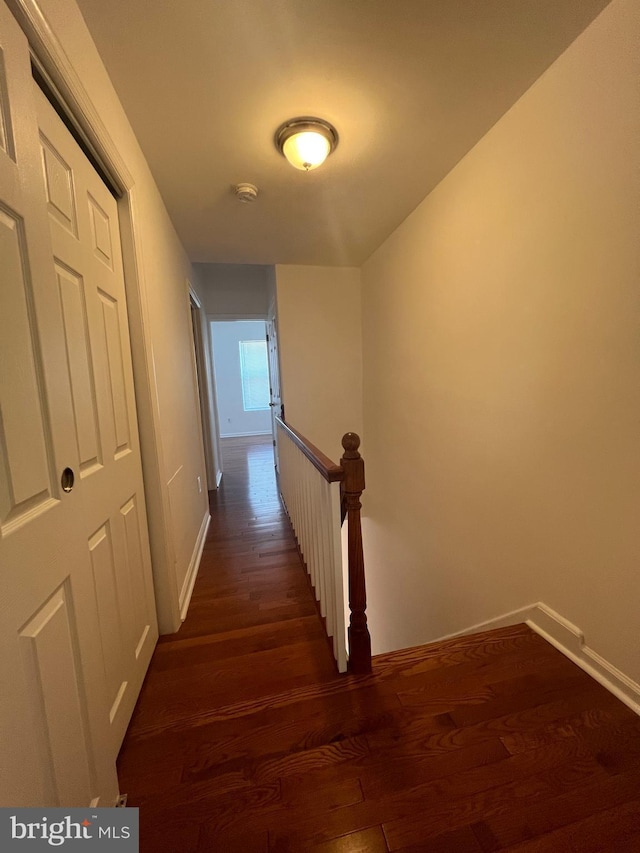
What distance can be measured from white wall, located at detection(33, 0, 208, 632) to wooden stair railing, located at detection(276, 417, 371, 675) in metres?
0.87

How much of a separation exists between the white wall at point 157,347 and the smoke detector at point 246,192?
0.46m

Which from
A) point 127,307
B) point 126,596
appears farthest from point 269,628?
point 127,307

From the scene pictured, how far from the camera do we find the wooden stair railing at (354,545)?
1.25 meters

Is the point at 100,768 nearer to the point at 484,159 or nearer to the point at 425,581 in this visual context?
the point at 425,581

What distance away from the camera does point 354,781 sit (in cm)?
95

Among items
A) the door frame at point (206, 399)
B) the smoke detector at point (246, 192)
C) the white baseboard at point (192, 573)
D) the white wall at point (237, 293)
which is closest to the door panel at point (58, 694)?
the white baseboard at point (192, 573)

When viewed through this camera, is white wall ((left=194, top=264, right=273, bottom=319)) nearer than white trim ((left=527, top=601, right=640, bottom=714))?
No

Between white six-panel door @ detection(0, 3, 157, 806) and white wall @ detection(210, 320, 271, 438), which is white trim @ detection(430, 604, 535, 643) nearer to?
white six-panel door @ detection(0, 3, 157, 806)

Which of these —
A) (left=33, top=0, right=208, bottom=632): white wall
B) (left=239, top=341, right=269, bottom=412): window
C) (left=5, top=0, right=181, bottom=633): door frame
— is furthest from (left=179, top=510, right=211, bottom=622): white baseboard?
(left=239, top=341, right=269, bottom=412): window

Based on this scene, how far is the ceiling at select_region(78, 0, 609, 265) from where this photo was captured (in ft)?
3.41

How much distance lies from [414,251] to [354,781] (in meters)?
2.78

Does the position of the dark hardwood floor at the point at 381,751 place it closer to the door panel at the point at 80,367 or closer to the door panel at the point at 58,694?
the door panel at the point at 58,694

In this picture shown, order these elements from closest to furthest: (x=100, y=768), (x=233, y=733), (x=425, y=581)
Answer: (x=100, y=768) < (x=233, y=733) < (x=425, y=581)

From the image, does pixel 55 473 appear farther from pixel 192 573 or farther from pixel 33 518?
pixel 192 573
